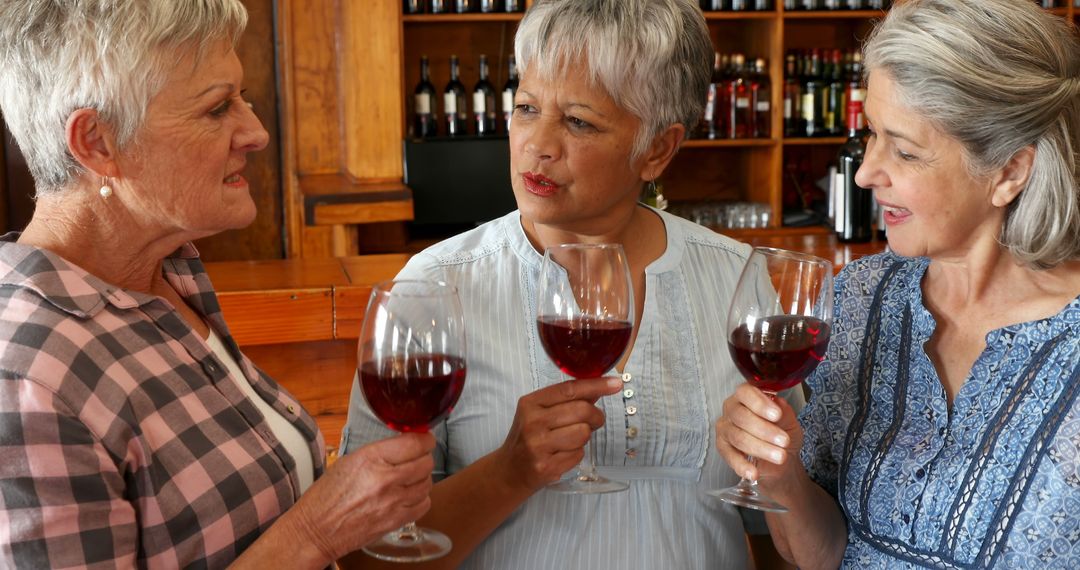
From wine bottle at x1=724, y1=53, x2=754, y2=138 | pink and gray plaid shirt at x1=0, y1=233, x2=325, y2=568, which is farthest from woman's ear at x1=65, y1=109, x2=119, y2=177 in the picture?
wine bottle at x1=724, y1=53, x2=754, y2=138

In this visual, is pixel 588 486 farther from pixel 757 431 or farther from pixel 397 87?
pixel 397 87

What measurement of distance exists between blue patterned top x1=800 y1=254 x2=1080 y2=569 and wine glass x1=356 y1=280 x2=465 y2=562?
2.22 ft

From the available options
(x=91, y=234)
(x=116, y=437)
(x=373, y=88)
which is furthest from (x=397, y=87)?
(x=116, y=437)

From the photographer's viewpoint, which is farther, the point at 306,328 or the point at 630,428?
the point at 306,328

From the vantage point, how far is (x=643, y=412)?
153 centimetres

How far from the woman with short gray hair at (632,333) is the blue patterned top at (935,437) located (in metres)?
0.17

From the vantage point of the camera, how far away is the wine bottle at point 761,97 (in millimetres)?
5117

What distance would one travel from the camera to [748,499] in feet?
4.25

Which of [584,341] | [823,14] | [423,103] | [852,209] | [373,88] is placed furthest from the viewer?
[823,14]

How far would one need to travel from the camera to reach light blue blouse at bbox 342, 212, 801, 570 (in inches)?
58.9

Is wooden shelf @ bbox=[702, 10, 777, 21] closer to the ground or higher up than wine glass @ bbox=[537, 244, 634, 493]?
higher up

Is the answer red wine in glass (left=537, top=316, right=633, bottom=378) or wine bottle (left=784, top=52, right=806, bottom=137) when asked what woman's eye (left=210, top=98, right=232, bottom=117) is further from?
wine bottle (left=784, top=52, right=806, bottom=137)

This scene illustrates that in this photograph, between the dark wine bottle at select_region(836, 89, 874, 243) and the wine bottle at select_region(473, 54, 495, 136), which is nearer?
the dark wine bottle at select_region(836, 89, 874, 243)

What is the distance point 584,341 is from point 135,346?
19.9 inches
